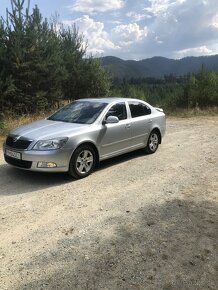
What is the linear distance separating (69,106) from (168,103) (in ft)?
43.4

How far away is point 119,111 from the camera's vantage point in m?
8.67

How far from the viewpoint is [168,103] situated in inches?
837

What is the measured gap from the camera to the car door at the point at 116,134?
26.2ft

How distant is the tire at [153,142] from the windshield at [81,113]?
2.00 meters

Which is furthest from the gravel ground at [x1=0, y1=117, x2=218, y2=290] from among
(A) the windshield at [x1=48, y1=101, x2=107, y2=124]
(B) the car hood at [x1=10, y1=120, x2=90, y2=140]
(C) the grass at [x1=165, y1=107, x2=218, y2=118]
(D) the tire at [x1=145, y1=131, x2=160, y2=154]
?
(C) the grass at [x1=165, y1=107, x2=218, y2=118]

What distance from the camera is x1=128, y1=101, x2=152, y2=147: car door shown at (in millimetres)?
9031

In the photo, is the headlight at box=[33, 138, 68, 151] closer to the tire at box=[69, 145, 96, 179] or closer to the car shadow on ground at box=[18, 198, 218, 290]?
the tire at box=[69, 145, 96, 179]

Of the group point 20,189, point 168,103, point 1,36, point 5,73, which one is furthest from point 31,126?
point 168,103

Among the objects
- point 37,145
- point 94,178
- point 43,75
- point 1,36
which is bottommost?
point 94,178

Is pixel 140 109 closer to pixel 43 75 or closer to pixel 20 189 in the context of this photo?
pixel 20 189

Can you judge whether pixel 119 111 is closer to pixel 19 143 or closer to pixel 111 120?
pixel 111 120

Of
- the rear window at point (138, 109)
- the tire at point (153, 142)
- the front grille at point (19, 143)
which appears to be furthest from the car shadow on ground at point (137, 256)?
the tire at point (153, 142)

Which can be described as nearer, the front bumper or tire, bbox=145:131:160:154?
the front bumper

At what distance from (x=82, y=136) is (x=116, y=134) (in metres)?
1.20
